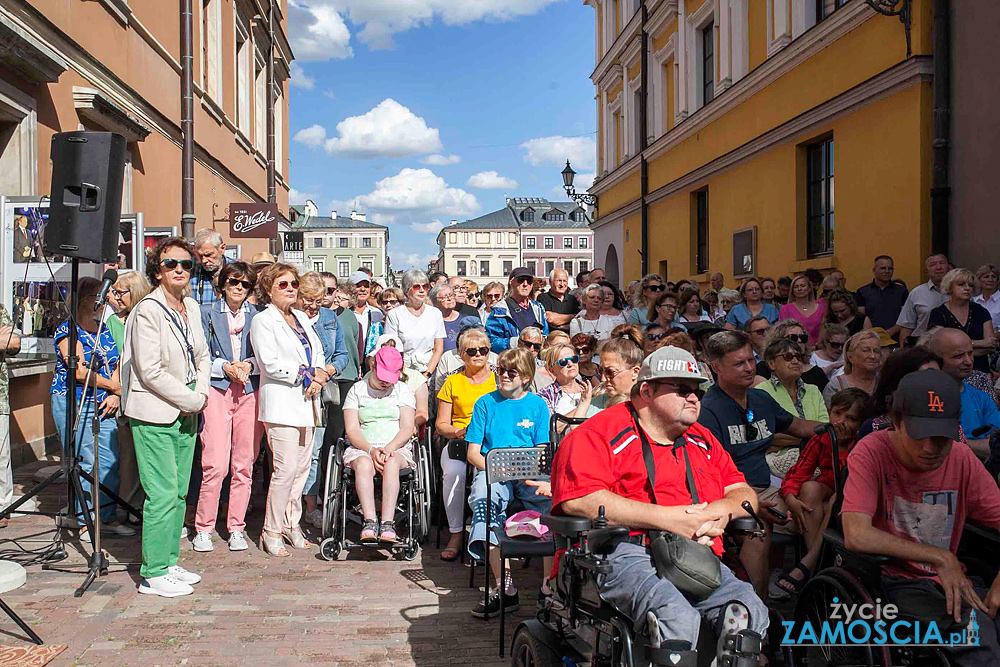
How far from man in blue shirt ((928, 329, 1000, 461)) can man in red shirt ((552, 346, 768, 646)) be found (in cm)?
195

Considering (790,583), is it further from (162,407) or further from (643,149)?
(643,149)

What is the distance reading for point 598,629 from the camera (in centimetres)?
344

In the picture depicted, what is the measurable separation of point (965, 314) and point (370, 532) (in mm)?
5396

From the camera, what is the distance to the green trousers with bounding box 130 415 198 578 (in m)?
5.56

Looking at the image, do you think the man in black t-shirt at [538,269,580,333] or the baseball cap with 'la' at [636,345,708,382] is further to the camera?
the man in black t-shirt at [538,269,580,333]

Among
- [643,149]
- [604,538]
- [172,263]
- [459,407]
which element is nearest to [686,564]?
[604,538]

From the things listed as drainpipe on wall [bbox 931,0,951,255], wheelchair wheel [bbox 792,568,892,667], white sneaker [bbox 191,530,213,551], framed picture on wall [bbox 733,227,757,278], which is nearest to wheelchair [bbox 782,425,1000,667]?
wheelchair wheel [bbox 792,568,892,667]

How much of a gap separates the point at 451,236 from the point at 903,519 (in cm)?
10727

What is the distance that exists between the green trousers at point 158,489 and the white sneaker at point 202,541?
3.41ft

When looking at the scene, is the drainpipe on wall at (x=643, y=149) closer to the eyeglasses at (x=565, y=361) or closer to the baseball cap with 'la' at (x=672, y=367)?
the eyeglasses at (x=565, y=361)

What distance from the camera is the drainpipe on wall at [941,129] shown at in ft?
33.3

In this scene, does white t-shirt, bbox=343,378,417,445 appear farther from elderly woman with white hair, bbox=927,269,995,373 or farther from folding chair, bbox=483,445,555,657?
elderly woman with white hair, bbox=927,269,995,373

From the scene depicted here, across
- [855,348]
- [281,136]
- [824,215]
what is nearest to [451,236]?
[281,136]

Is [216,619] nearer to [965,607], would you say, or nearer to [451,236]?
[965,607]
